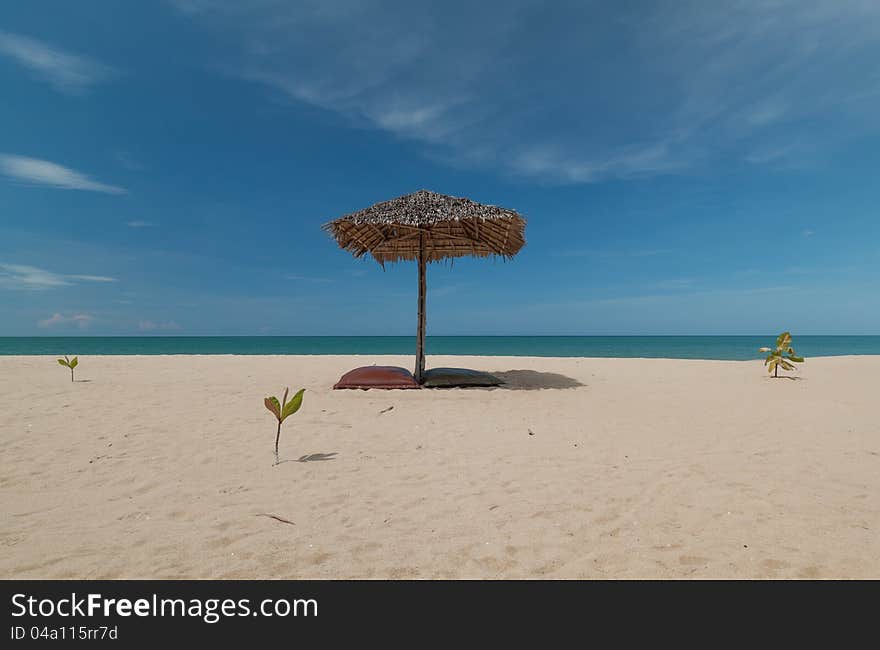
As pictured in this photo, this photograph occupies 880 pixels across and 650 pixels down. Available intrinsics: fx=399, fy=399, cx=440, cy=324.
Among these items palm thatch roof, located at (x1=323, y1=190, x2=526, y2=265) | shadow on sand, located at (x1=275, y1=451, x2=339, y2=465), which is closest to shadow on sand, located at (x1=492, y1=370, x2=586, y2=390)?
palm thatch roof, located at (x1=323, y1=190, x2=526, y2=265)

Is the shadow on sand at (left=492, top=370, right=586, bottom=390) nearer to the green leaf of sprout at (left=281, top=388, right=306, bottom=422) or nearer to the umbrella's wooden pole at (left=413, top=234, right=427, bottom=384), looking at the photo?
the umbrella's wooden pole at (left=413, top=234, right=427, bottom=384)

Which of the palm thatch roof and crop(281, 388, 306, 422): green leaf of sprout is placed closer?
crop(281, 388, 306, 422): green leaf of sprout

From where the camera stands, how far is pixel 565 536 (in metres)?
2.65

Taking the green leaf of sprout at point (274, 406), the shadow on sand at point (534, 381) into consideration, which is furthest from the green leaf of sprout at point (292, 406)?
the shadow on sand at point (534, 381)

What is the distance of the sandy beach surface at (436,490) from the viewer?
7.79 feet

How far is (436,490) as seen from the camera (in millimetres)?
3393

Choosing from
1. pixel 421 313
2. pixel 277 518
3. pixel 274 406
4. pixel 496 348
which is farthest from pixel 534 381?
pixel 496 348

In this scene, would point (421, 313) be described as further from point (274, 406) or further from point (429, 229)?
point (274, 406)

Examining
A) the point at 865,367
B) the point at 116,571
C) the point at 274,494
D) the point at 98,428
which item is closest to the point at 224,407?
the point at 98,428

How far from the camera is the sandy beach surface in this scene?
7.79ft

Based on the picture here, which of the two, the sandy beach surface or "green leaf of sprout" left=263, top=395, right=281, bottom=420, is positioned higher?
"green leaf of sprout" left=263, top=395, right=281, bottom=420

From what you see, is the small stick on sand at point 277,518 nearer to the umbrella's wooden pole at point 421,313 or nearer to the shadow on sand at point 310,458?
the shadow on sand at point 310,458

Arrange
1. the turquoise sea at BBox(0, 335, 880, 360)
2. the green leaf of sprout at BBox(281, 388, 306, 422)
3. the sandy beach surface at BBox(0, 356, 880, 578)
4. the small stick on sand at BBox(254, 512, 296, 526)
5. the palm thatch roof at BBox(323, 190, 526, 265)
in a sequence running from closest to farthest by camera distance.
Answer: the sandy beach surface at BBox(0, 356, 880, 578) → the small stick on sand at BBox(254, 512, 296, 526) → the green leaf of sprout at BBox(281, 388, 306, 422) → the palm thatch roof at BBox(323, 190, 526, 265) → the turquoise sea at BBox(0, 335, 880, 360)

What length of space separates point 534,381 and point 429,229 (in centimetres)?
430
